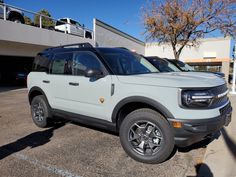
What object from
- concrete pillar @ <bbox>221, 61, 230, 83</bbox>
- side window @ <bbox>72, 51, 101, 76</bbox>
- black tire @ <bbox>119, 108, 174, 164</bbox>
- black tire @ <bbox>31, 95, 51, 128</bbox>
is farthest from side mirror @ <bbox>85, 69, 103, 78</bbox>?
concrete pillar @ <bbox>221, 61, 230, 83</bbox>

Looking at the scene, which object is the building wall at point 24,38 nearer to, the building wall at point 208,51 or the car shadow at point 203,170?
the car shadow at point 203,170

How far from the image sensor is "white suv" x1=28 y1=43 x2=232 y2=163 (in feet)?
9.85

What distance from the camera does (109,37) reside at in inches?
850

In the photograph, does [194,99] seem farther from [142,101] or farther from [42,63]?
[42,63]

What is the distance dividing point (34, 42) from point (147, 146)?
1270 cm

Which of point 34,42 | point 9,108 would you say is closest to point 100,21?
point 34,42

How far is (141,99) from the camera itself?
3.32 metres

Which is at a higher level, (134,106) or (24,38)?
(24,38)

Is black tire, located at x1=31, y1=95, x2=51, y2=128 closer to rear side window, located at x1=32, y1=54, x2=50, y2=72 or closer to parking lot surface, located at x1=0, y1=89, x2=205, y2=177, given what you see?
parking lot surface, located at x1=0, y1=89, x2=205, y2=177

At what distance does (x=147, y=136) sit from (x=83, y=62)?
1.93m

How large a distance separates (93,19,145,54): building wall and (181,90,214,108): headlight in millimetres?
17057

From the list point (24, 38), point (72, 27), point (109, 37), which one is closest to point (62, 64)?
point (24, 38)

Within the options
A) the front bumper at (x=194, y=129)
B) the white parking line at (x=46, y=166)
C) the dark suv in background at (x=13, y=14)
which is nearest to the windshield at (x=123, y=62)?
the front bumper at (x=194, y=129)

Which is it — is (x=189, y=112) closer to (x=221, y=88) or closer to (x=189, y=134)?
(x=189, y=134)
